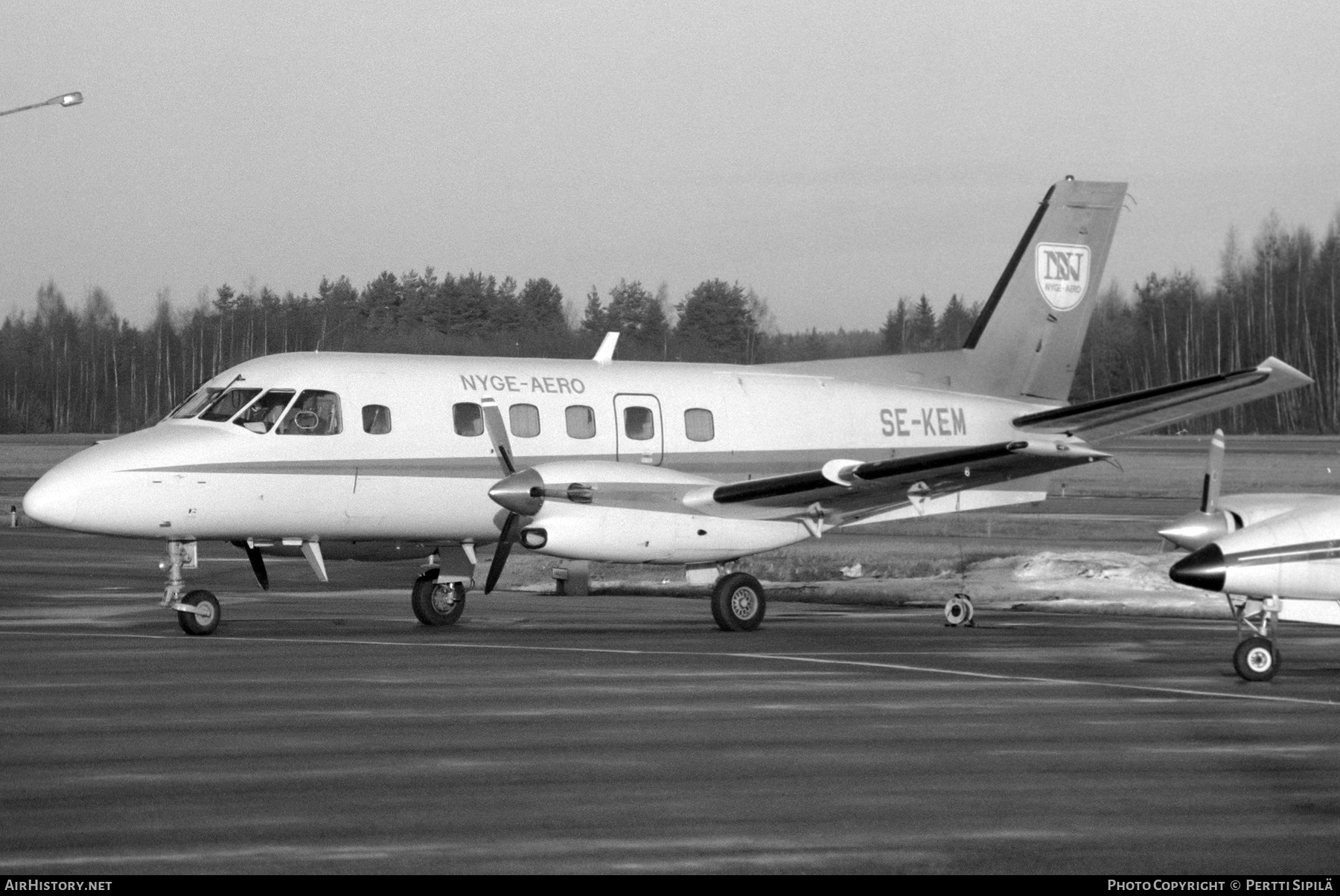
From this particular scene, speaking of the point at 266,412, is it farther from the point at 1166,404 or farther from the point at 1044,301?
the point at 1044,301

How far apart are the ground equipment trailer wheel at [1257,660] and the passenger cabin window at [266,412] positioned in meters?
9.71

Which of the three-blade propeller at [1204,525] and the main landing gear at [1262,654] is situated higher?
the three-blade propeller at [1204,525]

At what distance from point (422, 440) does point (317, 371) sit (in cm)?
134

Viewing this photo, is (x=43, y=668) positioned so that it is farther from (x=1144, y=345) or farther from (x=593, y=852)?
(x=1144, y=345)

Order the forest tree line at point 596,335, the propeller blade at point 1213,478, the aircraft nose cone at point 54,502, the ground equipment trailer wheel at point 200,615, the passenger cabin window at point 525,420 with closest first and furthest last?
1. the propeller blade at point 1213,478
2. the aircraft nose cone at point 54,502
3. the ground equipment trailer wheel at point 200,615
4. the passenger cabin window at point 525,420
5. the forest tree line at point 596,335

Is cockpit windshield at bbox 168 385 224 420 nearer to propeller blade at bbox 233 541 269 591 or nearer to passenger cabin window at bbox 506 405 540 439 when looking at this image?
propeller blade at bbox 233 541 269 591

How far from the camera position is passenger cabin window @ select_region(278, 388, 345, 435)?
55.7ft

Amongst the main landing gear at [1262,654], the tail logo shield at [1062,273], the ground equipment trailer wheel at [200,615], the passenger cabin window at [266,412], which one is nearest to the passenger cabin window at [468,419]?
the passenger cabin window at [266,412]

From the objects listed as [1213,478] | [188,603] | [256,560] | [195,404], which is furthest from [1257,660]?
[195,404]

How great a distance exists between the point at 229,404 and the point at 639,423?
4.69 meters

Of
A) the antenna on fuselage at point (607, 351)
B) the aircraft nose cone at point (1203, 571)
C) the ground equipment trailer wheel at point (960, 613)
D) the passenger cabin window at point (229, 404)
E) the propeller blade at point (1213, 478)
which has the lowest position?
the ground equipment trailer wheel at point (960, 613)

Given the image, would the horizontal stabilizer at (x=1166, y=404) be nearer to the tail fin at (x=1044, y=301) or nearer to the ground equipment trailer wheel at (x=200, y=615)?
the tail fin at (x=1044, y=301)

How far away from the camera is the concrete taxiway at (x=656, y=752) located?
7258 mm

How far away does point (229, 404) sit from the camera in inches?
667
